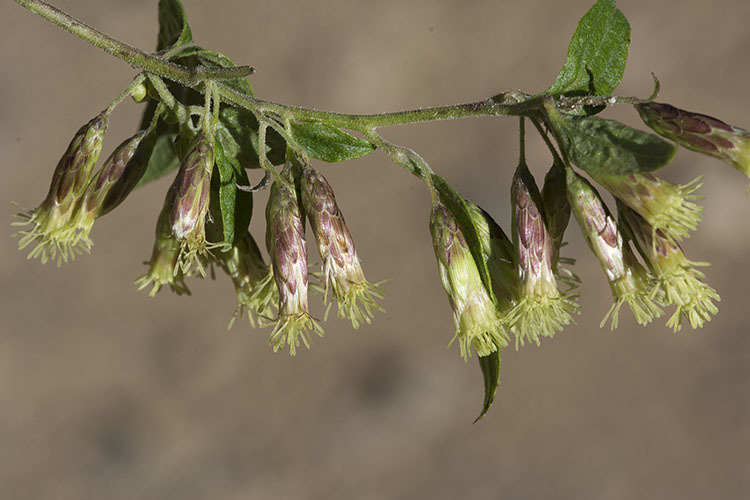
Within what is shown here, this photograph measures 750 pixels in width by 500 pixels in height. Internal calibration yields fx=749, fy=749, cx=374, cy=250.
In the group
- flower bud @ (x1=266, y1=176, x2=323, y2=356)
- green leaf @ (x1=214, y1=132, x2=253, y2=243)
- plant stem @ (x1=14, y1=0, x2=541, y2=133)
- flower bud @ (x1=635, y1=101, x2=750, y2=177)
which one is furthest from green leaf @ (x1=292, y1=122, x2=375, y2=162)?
flower bud @ (x1=635, y1=101, x2=750, y2=177)

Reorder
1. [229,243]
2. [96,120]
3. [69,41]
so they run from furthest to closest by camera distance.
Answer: [69,41] < [96,120] < [229,243]

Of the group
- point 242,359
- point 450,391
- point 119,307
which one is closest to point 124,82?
point 119,307

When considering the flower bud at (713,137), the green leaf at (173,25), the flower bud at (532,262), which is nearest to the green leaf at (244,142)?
the green leaf at (173,25)

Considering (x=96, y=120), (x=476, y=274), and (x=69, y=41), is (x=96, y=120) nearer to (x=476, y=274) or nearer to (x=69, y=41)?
(x=476, y=274)

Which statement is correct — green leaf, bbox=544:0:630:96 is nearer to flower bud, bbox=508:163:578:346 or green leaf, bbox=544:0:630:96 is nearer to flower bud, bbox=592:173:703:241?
flower bud, bbox=508:163:578:346

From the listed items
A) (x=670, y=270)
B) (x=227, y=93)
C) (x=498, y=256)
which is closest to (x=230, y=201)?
(x=227, y=93)

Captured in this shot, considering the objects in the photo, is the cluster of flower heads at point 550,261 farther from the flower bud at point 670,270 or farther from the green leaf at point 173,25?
the green leaf at point 173,25
